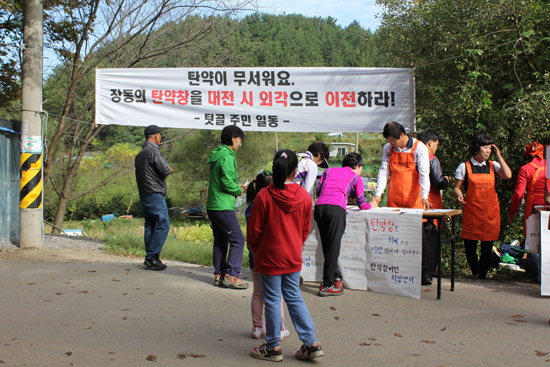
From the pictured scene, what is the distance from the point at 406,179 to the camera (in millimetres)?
6195

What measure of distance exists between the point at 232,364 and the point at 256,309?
0.61 m

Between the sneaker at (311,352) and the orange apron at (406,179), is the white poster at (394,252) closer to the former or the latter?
the orange apron at (406,179)

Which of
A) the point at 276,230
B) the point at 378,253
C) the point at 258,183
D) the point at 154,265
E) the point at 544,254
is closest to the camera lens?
the point at 276,230

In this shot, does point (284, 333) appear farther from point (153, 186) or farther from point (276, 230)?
point (153, 186)

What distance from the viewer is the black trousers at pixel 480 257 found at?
6.52 m

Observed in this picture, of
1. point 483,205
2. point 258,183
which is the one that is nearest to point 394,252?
point 483,205

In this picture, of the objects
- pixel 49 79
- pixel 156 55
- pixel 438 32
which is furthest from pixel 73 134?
pixel 438 32

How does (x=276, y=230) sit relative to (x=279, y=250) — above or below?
above

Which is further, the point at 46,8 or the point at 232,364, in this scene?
the point at 46,8

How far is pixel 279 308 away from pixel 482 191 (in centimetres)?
377

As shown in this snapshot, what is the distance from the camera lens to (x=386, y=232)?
5.85 m

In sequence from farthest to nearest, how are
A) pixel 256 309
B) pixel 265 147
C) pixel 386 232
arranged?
1. pixel 265 147
2. pixel 386 232
3. pixel 256 309

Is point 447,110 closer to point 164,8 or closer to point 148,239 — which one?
point 148,239

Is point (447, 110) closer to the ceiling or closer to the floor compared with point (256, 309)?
closer to the ceiling
